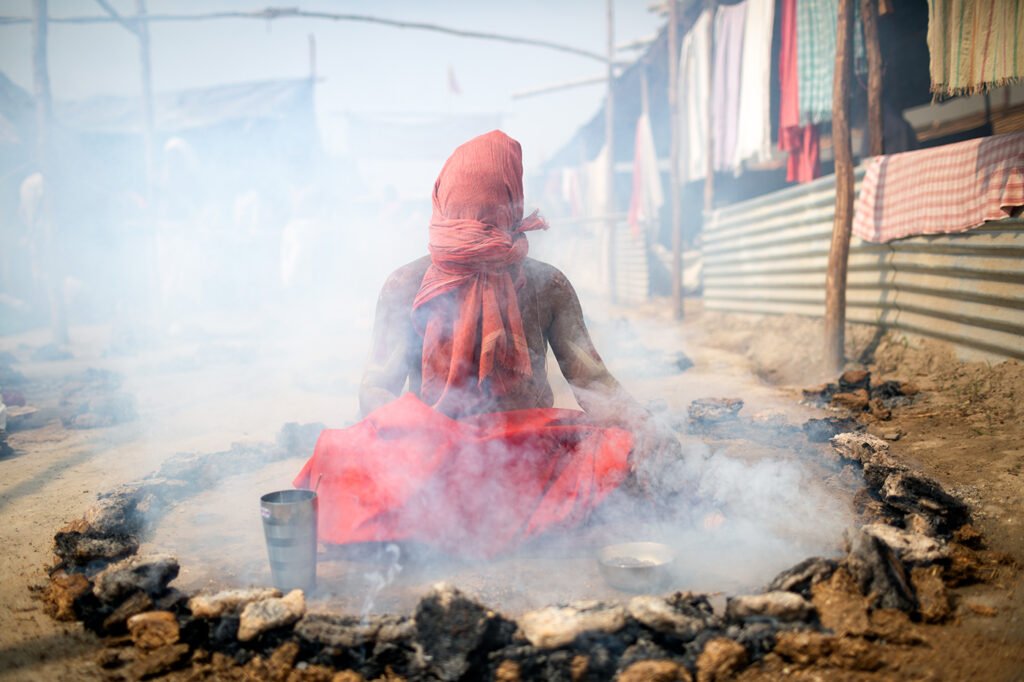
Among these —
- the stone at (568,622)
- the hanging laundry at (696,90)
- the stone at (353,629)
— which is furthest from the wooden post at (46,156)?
the stone at (568,622)

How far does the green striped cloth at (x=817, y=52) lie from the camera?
7586mm

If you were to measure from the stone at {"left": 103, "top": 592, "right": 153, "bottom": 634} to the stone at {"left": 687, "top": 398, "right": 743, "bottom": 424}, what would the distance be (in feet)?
12.7

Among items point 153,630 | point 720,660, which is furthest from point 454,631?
point 153,630

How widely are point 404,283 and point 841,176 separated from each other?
4.82 m

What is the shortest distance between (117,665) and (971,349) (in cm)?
573

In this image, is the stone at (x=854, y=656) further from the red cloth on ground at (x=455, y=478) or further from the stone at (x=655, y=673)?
the red cloth on ground at (x=455, y=478)

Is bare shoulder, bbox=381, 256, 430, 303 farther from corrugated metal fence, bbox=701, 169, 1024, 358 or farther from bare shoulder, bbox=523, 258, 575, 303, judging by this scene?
corrugated metal fence, bbox=701, 169, 1024, 358

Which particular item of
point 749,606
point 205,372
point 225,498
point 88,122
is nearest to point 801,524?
point 749,606

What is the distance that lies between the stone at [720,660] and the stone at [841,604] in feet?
1.21

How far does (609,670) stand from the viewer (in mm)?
2057

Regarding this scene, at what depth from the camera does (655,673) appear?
6.49 ft

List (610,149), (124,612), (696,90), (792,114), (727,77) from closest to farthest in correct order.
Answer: (124,612)
(792,114)
(727,77)
(696,90)
(610,149)

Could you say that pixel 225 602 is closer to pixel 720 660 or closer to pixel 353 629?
pixel 353 629

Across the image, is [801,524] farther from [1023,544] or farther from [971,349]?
[971,349]
